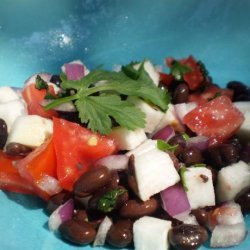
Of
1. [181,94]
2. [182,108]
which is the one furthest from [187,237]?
[181,94]

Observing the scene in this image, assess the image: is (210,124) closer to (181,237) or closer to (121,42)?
(181,237)

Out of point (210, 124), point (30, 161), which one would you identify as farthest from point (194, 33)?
point (30, 161)

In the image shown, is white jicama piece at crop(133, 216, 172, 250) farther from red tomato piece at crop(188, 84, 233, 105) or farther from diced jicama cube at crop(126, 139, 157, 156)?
red tomato piece at crop(188, 84, 233, 105)

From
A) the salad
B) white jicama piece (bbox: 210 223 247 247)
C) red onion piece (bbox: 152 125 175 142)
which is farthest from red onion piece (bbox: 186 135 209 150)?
white jicama piece (bbox: 210 223 247 247)

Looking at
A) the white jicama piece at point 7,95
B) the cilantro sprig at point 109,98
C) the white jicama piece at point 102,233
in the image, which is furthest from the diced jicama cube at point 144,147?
the white jicama piece at point 7,95

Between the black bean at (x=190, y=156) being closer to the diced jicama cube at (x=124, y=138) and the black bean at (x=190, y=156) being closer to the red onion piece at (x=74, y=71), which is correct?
the diced jicama cube at (x=124, y=138)
